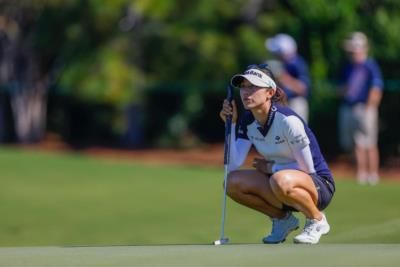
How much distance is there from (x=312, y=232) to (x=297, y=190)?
0.31 metres

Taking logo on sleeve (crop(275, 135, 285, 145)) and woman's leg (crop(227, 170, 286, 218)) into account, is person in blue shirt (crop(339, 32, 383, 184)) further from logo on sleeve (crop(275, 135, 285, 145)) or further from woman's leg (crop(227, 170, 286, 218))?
logo on sleeve (crop(275, 135, 285, 145))

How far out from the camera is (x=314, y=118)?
1927 cm

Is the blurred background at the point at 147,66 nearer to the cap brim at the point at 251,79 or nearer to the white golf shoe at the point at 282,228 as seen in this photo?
the white golf shoe at the point at 282,228

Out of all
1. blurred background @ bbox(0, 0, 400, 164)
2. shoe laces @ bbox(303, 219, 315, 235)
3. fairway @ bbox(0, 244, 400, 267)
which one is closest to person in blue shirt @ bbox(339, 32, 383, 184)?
blurred background @ bbox(0, 0, 400, 164)

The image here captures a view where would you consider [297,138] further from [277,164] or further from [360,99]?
[360,99]

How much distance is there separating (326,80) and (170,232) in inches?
305

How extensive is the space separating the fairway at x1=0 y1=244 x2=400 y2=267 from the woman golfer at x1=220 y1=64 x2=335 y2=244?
70 cm

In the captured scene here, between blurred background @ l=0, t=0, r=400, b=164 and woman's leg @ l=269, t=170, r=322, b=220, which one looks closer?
woman's leg @ l=269, t=170, r=322, b=220

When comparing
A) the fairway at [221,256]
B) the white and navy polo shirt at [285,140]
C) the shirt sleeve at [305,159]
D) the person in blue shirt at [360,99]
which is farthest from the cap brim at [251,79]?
the person in blue shirt at [360,99]

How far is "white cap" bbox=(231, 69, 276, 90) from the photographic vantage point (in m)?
8.27

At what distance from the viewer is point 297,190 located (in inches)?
323

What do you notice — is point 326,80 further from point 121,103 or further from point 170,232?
point 170,232

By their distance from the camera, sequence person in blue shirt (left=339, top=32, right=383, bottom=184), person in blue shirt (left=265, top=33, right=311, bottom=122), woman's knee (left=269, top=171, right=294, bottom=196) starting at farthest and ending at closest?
person in blue shirt (left=339, top=32, right=383, bottom=184), person in blue shirt (left=265, top=33, right=311, bottom=122), woman's knee (left=269, top=171, right=294, bottom=196)

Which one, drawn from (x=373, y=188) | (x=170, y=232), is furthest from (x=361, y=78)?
(x=170, y=232)
